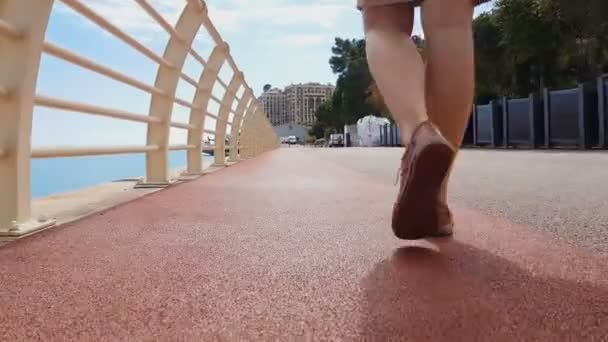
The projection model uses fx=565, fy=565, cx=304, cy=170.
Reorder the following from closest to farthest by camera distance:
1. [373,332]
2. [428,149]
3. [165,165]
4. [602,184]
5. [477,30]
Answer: [373,332]
[428,149]
[602,184]
[165,165]
[477,30]

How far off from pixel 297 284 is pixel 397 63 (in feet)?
2.18

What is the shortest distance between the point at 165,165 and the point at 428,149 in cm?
285

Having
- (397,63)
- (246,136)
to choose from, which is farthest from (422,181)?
(246,136)

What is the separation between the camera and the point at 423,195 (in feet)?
4.68

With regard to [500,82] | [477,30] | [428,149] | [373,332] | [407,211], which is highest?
[477,30]

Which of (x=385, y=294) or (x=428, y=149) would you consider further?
(x=428, y=149)

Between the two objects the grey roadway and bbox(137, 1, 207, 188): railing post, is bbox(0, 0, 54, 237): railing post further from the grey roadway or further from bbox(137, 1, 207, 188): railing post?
bbox(137, 1, 207, 188): railing post

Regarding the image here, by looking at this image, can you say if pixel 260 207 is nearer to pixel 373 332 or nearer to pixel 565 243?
pixel 565 243

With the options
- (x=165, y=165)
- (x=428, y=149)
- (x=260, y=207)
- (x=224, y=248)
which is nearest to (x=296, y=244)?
(x=224, y=248)

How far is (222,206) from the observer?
2.67m

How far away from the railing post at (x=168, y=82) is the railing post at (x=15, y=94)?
5.98 ft

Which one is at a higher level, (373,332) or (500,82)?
(500,82)

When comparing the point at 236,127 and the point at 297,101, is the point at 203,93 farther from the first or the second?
the point at 297,101

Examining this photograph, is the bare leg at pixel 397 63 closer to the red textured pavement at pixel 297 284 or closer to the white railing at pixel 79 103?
the red textured pavement at pixel 297 284
